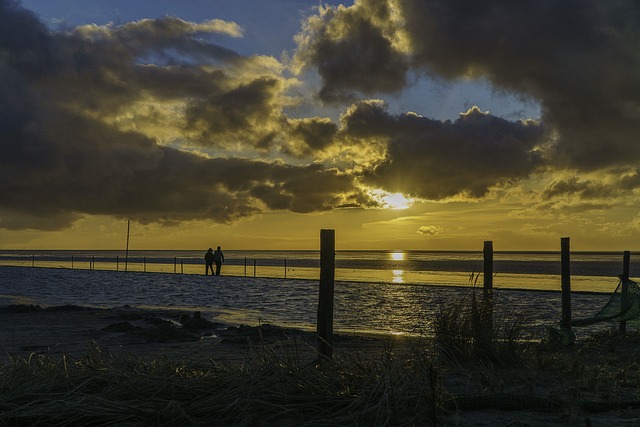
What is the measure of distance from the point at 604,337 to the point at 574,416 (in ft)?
26.7

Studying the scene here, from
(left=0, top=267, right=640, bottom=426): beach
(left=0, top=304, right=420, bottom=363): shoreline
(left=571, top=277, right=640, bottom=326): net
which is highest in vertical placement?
(left=571, top=277, right=640, bottom=326): net

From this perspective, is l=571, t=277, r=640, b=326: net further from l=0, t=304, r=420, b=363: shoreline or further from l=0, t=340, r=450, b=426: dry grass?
l=0, t=340, r=450, b=426: dry grass

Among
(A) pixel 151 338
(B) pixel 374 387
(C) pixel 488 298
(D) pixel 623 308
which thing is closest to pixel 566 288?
(D) pixel 623 308

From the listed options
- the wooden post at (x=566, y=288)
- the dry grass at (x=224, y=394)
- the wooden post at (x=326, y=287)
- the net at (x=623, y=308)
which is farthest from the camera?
the wooden post at (x=566, y=288)

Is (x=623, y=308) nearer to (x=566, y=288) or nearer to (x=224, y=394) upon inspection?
(x=566, y=288)

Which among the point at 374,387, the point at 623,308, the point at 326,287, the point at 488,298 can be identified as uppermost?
the point at 326,287

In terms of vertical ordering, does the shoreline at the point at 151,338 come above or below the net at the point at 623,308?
below

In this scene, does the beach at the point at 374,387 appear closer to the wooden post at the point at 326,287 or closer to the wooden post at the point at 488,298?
the wooden post at the point at 488,298

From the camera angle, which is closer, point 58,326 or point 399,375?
point 399,375

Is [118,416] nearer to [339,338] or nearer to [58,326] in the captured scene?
[339,338]

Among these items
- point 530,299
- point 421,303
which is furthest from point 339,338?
point 530,299

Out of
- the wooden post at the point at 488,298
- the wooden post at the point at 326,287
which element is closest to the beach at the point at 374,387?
the wooden post at the point at 488,298

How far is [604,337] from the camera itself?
12805 millimetres

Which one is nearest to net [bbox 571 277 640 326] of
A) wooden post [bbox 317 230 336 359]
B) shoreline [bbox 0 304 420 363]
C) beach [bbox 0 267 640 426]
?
beach [bbox 0 267 640 426]
